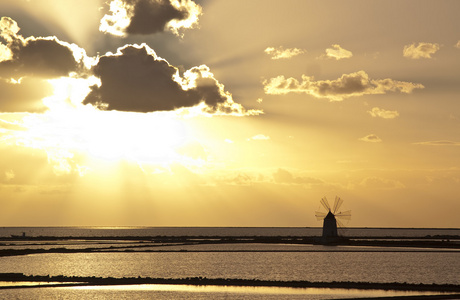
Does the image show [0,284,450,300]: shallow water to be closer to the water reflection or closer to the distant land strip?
the water reflection

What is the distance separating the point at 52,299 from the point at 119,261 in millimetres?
48614

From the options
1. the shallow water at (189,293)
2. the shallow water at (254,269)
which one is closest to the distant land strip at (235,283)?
the shallow water at (189,293)

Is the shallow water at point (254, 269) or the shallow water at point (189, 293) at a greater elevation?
the shallow water at point (254, 269)

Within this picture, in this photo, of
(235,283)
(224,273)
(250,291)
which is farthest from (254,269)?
(250,291)

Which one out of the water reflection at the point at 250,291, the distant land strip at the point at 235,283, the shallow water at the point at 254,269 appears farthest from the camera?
the shallow water at the point at 254,269

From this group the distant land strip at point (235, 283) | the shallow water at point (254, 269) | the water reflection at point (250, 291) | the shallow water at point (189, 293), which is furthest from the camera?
the shallow water at point (254, 269)

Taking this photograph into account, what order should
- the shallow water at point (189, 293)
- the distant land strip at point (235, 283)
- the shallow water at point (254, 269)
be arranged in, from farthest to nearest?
the shallow water at point (254, 269)
the distant land strip at point (235, 283)
the shallow water at point (189, 293)

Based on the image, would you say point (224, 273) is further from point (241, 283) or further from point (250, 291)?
point (250, 291)

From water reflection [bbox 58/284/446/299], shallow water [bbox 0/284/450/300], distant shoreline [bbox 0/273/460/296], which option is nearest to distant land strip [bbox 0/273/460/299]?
distant shoreline [bbox 0/273/460/296]

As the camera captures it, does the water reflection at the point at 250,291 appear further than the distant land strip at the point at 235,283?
No

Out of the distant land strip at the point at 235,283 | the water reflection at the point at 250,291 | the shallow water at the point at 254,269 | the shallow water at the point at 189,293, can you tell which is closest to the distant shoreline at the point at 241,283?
the distant land strip at the point at 235,283

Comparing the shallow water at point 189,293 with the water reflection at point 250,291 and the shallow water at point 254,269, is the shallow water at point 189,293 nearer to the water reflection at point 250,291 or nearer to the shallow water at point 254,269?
the water reflection at point 250,291

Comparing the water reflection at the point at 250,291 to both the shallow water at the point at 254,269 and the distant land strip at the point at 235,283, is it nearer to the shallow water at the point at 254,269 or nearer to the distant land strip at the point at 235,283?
the distant land strip at the point at 235,283

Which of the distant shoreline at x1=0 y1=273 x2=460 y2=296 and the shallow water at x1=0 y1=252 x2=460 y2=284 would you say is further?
the shallow water at x1=0 y1=252 x2=460 y2=284
